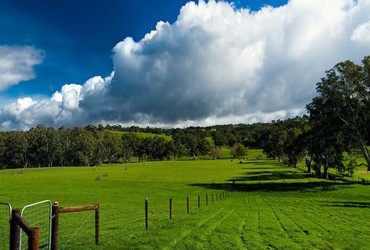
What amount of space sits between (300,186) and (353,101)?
814 inches

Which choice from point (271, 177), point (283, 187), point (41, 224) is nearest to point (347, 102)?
point (283, 187)

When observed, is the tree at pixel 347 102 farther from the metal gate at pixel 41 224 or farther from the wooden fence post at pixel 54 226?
the wooden fence post at pixel 54 226

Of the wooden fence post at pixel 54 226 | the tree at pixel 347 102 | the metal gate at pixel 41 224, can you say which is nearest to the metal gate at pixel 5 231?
the metal gate at pixel 41 224

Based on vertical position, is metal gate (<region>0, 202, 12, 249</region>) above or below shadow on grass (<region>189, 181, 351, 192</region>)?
above

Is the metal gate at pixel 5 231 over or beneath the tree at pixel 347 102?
beneath

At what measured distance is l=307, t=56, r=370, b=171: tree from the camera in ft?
198

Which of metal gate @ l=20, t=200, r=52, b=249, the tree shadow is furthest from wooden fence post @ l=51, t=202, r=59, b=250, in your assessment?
the tree shadow

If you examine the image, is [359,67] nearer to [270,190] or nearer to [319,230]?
[270,190]

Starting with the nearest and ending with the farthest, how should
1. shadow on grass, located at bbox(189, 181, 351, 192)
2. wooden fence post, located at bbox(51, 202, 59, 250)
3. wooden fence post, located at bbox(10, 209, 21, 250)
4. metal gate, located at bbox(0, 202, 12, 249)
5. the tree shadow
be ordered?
1. wooden fence post, located at bbox(10, 209, 21, 250)
2. metal gate, located at bbox(0, 202, 12, 249)
3. wooden fence post, located at bbox(51, 202, 59, 250)
4. shadow on grass, located at bbox(189, 181, 351, 192)
5. the tree shadow

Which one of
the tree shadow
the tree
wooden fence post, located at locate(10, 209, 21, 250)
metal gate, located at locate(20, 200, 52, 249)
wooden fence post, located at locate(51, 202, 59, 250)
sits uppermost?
the tree

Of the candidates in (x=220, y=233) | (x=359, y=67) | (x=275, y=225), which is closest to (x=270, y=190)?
(x=359, y=67)

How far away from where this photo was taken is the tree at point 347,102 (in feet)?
198

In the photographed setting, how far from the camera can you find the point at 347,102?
200 ft

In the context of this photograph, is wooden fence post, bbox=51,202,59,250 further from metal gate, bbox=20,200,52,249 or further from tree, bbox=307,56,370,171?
tree, bbox=307,56,370,171
